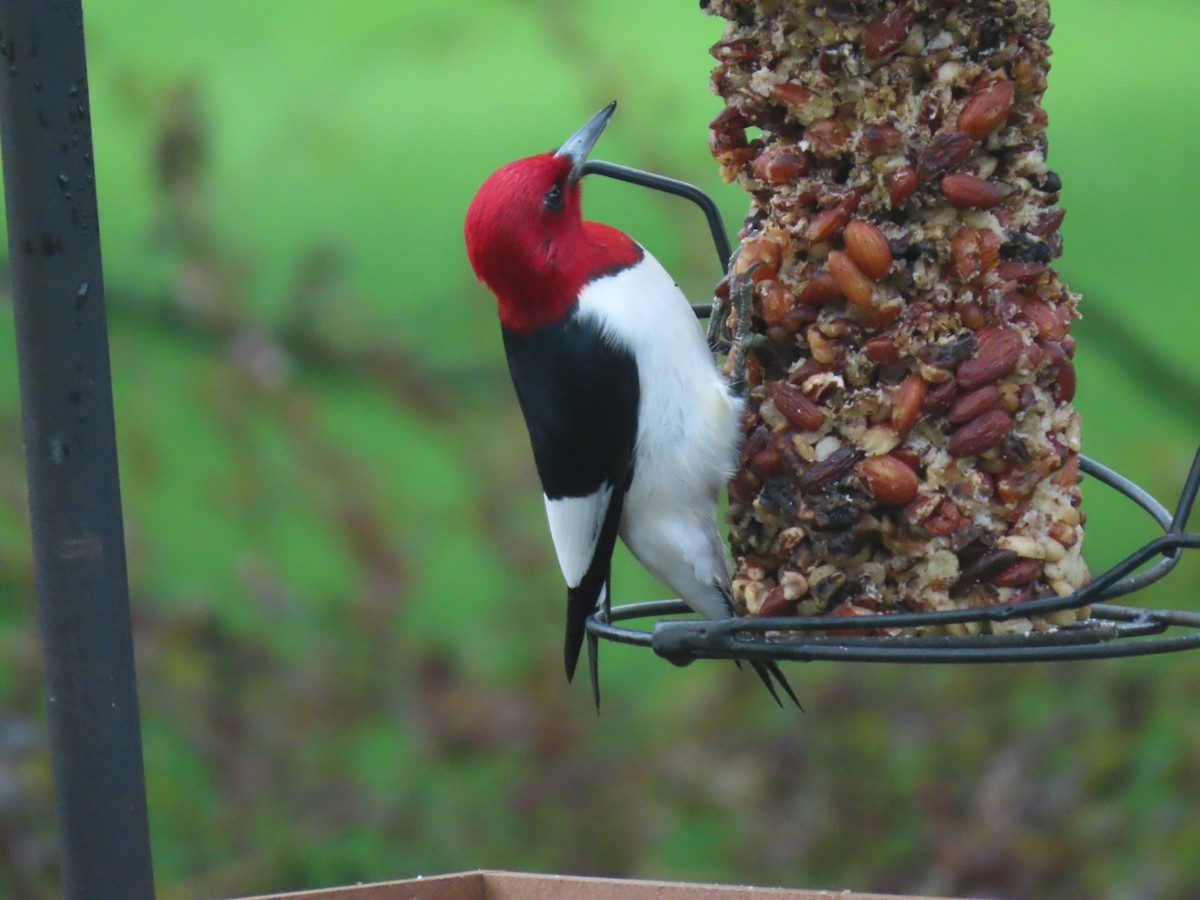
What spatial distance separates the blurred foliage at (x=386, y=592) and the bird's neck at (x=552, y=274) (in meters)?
1.40

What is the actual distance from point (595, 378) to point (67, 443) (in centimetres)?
94

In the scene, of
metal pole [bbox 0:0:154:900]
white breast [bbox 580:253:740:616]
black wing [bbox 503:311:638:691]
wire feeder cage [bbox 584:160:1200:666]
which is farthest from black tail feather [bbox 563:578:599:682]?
metal pole [bbox 0:0:154:900]

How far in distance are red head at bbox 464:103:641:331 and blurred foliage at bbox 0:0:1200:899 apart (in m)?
1.38

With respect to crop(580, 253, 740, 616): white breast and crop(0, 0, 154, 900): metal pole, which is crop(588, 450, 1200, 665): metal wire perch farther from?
crop(0, 0, 154, 900): metal pole

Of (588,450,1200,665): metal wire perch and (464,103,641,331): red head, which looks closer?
(588,450,1200,665): metal wire perch

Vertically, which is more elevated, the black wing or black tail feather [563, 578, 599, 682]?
the black wing

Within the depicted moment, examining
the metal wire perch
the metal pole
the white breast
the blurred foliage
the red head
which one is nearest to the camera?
the metal pole

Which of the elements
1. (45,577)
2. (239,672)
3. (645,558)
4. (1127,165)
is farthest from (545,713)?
(45,577)

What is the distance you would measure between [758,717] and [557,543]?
1.60 meters

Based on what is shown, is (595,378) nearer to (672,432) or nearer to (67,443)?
(672,432)

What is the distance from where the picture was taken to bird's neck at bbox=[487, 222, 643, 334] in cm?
220

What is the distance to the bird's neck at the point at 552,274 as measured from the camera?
2199 mm

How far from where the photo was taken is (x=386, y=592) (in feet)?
12.3

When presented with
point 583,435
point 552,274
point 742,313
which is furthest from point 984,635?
point 552,274
